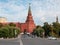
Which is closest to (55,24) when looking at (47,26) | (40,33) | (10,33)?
(47,26)

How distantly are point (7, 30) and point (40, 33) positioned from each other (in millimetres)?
47371

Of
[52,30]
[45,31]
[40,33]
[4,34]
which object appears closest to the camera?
[4,34]

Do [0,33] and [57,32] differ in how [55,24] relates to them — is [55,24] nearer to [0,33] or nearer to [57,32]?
[57,32]

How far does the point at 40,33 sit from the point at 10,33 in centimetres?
4316

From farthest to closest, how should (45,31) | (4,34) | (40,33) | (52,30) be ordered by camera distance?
(40,33)
(45,31)
(52,30)
(4,34)

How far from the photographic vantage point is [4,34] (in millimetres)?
107500

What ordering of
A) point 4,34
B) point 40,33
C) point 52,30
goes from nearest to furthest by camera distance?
1. point 4,34
2. point 52,30
3. point 40,33

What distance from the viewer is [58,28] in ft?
419

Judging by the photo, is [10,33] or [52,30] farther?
[52,30]

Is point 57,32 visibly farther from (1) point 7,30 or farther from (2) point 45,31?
(1) point 7,30

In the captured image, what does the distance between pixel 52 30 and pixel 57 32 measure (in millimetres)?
3011

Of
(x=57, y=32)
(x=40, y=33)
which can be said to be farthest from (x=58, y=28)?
(x=40, y=33)

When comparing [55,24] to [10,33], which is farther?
[55,24]

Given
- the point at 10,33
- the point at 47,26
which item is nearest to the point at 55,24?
the point at 47,26
